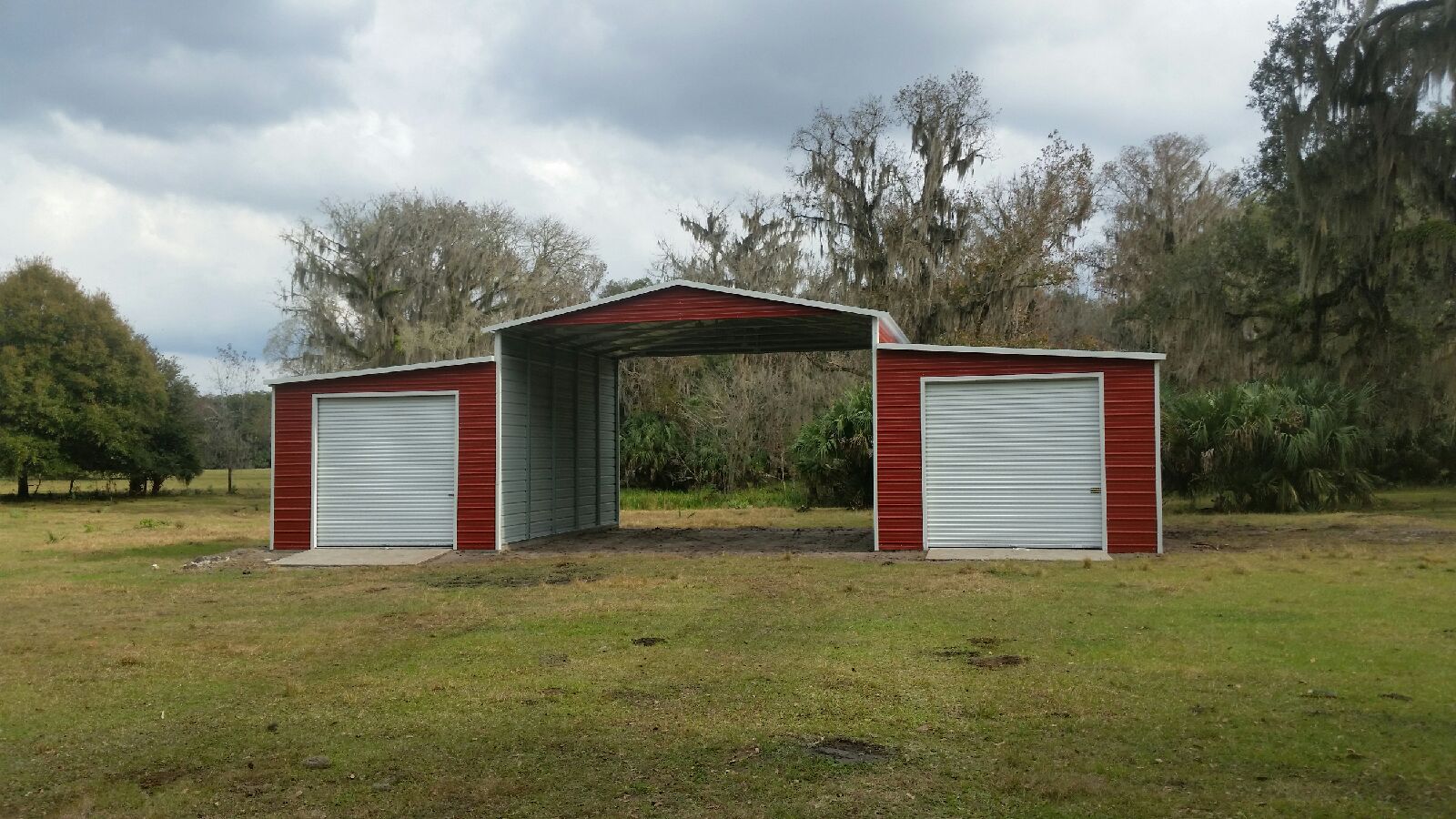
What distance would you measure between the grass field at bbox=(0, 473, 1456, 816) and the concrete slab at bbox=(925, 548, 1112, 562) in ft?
4.08

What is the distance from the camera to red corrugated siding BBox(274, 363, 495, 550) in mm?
15508

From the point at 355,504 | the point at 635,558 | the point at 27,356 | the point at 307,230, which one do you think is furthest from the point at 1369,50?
the point at 27,356

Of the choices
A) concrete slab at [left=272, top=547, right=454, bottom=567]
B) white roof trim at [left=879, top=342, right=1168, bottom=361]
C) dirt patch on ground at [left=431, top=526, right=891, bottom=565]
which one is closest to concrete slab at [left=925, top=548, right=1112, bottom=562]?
dirt patch on ground at [left=431, top=526, right=891, bottom=565]

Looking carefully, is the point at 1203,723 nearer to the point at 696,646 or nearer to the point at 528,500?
the point at 696,646

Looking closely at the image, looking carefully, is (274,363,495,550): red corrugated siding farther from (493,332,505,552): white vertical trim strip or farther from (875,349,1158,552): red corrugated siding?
(875,349,1158,552): red corrugated siding

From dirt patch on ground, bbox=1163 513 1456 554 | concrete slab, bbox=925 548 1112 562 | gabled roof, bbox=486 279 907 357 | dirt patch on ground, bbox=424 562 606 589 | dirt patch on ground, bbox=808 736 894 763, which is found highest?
gabled roof, bbox=486 279 907 357

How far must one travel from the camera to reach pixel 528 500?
1702 centimetres

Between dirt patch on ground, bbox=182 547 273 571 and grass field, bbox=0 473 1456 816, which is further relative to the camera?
dirt patch on ground, bbox=182 547 273 571

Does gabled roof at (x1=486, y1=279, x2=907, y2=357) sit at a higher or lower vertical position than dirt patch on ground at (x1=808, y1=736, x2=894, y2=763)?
higher

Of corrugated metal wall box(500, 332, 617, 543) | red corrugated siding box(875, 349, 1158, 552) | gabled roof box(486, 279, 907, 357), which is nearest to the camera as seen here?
red corrugated siding box(875, 349, 1158, 552)

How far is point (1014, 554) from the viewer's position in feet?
45.3

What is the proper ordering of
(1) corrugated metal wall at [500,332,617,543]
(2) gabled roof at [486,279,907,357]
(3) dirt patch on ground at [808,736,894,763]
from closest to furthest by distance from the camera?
(3) dirt patch on ground at [808,736,894,763], (2) gabled roof at [486,279,907,357], (1) corrugated metal wall at [500,332,617,543]

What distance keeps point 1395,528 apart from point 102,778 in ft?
53.6

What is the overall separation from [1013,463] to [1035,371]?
1199 millimetres
